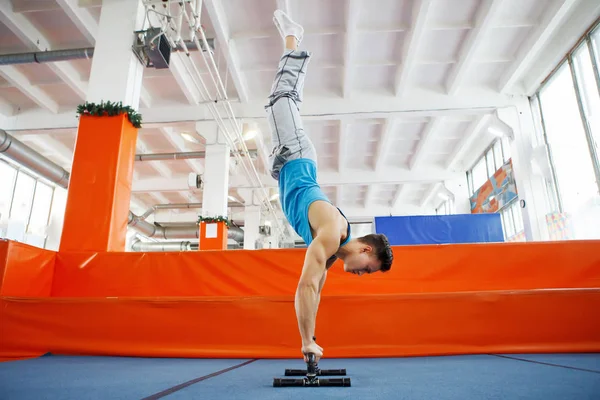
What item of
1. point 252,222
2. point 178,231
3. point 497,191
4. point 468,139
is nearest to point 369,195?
point 252,222

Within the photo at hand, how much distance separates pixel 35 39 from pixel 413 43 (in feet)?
21.0

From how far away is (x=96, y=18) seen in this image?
236 inches

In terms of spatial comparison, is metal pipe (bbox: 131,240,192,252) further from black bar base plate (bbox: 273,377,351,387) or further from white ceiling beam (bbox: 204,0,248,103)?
black bar base plate (bbox: 273,377,351,387)

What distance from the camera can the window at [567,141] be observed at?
20.8 feet

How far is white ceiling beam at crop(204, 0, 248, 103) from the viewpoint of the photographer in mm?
5723

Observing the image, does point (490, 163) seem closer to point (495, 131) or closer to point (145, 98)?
point (495, 131)

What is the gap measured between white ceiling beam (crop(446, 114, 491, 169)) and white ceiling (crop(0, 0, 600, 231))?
0.12 ft

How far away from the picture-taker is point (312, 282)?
1773mm

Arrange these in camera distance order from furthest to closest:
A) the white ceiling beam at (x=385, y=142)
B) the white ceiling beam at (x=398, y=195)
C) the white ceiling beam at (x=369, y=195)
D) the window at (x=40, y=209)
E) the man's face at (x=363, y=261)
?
the white ceiling beam at (x=369, y=195), the white ceiling beam at (x=398, y=195), the window at (x=40, y=209), the white ceiling beam at (x=385, y=142), the man's face at (x=363, y=261)

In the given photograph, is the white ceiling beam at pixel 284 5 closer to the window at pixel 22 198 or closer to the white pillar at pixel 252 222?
the white pillar at pixel 252 222

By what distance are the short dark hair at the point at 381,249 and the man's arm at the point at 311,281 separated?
1.04 feet

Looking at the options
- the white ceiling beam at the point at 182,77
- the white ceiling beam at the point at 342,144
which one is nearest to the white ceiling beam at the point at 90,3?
the white ceiling beam at the point at 182,77

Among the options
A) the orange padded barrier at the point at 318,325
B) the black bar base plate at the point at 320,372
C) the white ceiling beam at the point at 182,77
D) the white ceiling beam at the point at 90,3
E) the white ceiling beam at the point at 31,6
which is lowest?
the black bar base plate at the point at 320,372

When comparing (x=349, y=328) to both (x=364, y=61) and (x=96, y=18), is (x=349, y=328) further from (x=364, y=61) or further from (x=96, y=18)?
(x=96, y=18)
